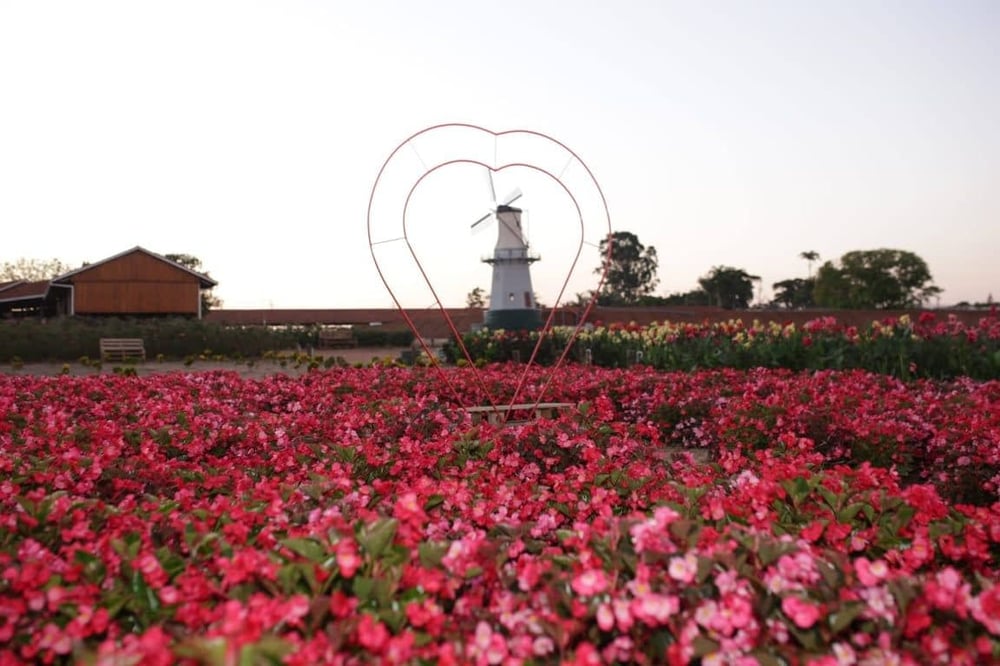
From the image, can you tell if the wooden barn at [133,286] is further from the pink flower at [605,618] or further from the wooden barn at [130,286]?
the pink flower at [605,618]

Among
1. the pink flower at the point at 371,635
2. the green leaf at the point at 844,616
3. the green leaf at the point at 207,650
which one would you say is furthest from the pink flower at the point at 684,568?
the green leaf at the point at 207,650

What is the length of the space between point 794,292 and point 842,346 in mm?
98020

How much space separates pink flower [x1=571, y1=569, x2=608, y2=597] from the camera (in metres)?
2.22

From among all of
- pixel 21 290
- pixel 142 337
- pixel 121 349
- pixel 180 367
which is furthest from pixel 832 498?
pixel 21 290

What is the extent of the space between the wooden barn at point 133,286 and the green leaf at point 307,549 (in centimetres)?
3806

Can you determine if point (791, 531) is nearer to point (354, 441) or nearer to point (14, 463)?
point (354, 441)

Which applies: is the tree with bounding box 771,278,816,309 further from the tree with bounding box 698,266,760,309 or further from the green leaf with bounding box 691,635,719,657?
the green leaf with bounding box 691,635,719,657

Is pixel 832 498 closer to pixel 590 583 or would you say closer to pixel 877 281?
pixel 590 583

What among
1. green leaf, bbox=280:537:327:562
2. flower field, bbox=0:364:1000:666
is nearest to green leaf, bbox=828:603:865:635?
flower field, bbox=0:364:1000:666

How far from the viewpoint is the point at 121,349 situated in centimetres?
2348

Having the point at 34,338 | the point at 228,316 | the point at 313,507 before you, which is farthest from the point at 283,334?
the point at 313,507

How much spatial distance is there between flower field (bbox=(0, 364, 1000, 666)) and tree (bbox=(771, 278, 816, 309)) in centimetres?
10096

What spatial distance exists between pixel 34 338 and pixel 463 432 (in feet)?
75.2

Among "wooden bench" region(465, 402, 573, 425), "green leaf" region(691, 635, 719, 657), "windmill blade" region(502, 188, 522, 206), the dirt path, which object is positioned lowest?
the dirt path
